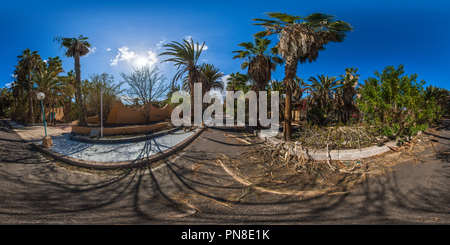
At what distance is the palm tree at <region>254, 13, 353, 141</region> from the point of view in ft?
27.7

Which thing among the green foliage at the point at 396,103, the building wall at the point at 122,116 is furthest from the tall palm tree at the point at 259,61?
the building wall at the point at 122,116

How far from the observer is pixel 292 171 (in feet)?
18.9

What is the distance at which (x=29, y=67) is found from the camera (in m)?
23.5

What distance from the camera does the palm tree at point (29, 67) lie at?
22.4 meters

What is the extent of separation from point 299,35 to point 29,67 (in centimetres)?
3358

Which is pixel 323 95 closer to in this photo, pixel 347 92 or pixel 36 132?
pixel 347 92

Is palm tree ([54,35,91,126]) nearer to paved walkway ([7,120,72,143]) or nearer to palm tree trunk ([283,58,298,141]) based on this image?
paved walkway ([7,120,72,143])

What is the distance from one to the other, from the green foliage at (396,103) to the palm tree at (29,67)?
112 ft

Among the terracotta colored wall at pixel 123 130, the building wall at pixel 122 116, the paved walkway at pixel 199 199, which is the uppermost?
the building wall at pixel 122 116

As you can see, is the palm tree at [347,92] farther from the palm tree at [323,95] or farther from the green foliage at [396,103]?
the green foliage at [396,103]

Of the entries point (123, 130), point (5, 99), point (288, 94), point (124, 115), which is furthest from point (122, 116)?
point (5, 99)

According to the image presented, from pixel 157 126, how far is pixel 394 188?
13259 millimetres

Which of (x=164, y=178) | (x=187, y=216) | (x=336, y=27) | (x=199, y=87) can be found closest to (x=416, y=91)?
(x=336, y=27)

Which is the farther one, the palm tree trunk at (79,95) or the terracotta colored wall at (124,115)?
the terracotta colored wall at (124,115)
